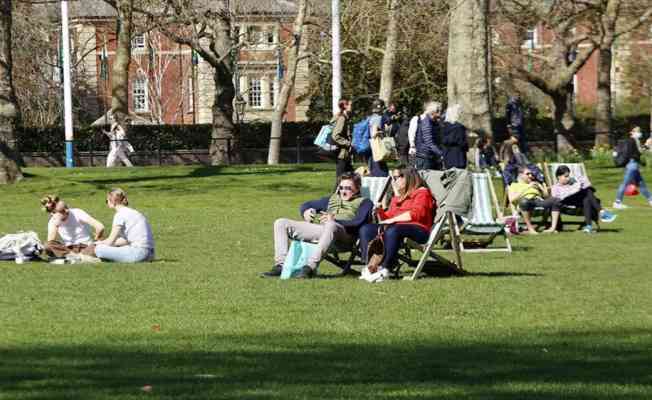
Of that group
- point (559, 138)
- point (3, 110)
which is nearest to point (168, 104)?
point (559, 138)

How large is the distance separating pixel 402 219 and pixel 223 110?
3162 cm

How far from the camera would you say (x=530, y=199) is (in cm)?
2256

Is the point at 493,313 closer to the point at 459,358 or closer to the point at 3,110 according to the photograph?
the point at 459,358

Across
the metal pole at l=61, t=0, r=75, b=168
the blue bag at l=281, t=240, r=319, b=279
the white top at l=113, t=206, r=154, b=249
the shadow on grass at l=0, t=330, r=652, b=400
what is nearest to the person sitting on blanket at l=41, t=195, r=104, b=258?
the white top at l=113, t=206, r=154, b=249

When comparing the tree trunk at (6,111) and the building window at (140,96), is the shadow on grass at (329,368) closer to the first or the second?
the tree trunk at (6,111)

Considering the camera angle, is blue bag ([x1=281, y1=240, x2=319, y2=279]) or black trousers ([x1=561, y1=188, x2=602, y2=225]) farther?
black trousers ([x1=561, y1=188, x2=602, y2=225])

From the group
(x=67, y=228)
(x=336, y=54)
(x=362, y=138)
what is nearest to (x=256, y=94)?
(x=336, y=54)

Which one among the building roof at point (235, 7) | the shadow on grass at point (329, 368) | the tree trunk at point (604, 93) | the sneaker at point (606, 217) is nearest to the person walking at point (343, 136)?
the sneaker at point (606, 217)

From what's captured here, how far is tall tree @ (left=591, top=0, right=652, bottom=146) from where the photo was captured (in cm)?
4516

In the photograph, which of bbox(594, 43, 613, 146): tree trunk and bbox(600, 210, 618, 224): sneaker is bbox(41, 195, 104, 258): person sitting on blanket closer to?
bbox(600, 210, 618, 224): sneaker

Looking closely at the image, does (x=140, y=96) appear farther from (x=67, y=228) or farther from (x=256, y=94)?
(x=67, y=228)

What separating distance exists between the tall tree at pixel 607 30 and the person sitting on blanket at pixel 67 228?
2943 centimetres

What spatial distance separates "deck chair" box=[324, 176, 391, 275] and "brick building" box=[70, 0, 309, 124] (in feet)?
177

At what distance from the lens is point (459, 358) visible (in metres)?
9.32
